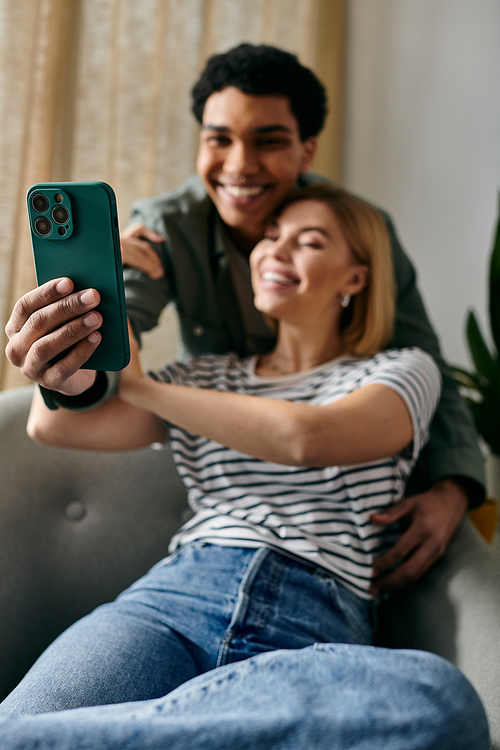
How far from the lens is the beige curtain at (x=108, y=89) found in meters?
1.65

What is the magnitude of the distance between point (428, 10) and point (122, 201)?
123 cm

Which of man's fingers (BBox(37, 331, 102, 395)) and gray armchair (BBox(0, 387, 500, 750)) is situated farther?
gray armchair (BBox(0, 387, 500, 750))

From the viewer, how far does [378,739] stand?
0.54 metres

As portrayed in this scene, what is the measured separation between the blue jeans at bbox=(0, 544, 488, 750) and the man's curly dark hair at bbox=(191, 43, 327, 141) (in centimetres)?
90

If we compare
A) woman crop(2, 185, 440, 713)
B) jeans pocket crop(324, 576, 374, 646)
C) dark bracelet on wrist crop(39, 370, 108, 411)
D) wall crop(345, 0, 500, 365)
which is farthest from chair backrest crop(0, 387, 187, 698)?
wall crop(345, 0, 500, 365)

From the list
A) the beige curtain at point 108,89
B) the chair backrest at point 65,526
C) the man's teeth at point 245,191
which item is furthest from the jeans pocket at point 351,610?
the beige curtain at point 108,89

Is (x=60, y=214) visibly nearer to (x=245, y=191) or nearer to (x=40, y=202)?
(x=40, y=202)

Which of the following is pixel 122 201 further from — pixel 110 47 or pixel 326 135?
pixel 326 135

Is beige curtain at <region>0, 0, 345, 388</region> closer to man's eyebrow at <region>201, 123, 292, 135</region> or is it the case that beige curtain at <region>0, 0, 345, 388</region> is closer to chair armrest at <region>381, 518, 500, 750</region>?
man's eyebrow at <region>201, 123, 292, 135</region>

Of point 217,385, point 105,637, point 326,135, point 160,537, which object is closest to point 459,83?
point 326,135

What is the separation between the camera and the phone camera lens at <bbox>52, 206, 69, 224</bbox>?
69 cm

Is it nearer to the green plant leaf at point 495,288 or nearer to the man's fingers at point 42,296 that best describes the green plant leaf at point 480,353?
the green plant leaf at point 495,288

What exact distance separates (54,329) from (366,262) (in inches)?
26.1

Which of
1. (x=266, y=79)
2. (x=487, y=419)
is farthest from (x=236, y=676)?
(x=487, y=419)
